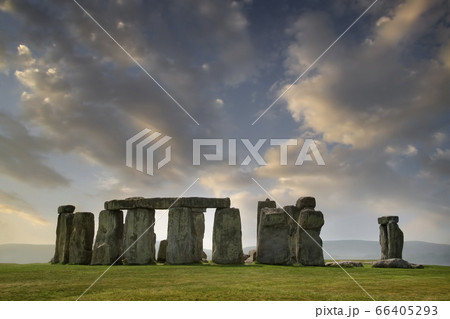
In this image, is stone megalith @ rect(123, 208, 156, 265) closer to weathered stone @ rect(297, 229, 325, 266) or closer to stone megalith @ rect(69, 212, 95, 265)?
stone megalith @ rect(69, 212, 95, 265)

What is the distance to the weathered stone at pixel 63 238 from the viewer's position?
56.4ft

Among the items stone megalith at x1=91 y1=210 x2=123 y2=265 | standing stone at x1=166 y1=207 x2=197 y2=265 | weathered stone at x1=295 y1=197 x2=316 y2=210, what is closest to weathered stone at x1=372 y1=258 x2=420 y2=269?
weathered stone at x1=295 y1=197 x2=316 y2=210

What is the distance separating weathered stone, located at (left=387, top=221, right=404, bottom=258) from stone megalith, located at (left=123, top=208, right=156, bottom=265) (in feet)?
34.5

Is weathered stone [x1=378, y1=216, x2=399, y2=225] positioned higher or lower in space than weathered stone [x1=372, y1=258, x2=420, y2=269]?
higher

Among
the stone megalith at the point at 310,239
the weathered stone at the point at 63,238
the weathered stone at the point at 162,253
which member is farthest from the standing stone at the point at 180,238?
the weathered stone at the point at 63,238

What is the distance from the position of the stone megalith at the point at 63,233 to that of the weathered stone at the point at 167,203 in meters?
2.22

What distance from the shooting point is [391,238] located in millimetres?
19109

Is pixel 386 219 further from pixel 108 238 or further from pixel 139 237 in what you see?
pixel 108 238

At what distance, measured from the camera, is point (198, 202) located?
52.7 ft

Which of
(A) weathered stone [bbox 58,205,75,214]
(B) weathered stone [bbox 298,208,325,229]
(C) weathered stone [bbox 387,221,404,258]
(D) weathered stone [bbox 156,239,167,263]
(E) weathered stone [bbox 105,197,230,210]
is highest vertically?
(E) weathered stone [bbox 105,197,230,210]

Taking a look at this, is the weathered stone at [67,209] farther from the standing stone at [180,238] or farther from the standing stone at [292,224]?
the standing stone at [292,224]

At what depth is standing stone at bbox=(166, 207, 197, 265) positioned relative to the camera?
613 inches
